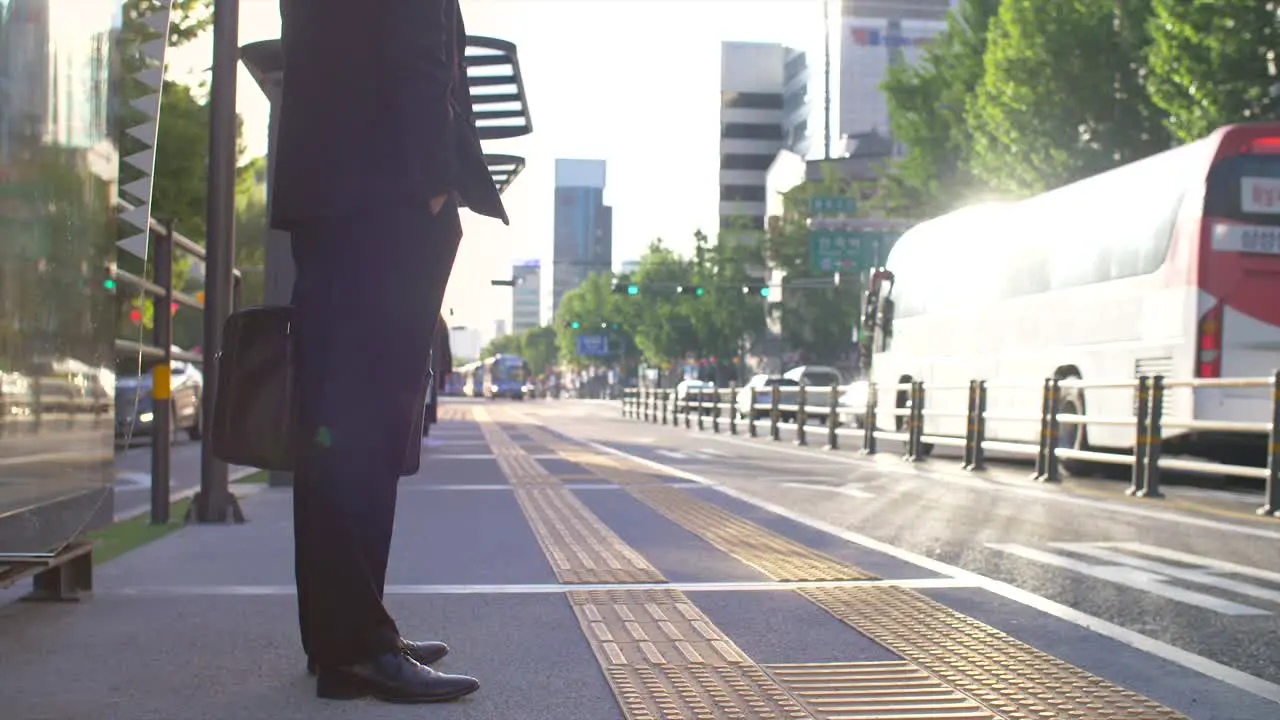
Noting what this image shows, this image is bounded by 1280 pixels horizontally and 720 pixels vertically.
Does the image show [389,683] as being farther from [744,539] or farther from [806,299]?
[806,299]

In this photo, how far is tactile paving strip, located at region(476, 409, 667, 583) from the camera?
5734 millimetres

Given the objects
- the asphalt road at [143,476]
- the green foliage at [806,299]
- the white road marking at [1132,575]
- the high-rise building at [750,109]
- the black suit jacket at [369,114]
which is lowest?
the asphalt road at [143,476]

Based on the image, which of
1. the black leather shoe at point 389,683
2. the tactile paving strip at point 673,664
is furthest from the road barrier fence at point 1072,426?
the black leather shoe at point 389,683

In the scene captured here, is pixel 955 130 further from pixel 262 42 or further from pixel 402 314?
pixel 402 314

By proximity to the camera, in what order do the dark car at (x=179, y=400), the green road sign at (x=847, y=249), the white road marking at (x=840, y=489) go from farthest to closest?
1. the green road sign at (x=847, y=249)
2. the white road marking at (x=840, y=489)
3. the dark car at (x=179, y=400)

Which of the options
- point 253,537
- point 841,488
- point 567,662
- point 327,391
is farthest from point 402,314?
point 841,488

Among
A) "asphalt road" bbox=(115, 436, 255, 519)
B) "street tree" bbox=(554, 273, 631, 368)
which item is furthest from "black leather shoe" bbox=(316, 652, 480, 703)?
"street tree" bbox=(554, 273, 631, 368)

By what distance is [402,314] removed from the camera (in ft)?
11.0

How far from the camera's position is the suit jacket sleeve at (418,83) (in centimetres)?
321

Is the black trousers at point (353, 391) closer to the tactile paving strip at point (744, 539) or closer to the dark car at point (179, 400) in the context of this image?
the tactile paving strip at point (744, 539)

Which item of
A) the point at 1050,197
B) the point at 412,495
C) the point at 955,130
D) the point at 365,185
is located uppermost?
the point at 955,130

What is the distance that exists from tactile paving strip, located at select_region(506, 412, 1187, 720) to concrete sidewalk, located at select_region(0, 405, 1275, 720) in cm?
1

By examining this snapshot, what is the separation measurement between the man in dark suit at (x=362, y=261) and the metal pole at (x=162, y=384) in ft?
14.7

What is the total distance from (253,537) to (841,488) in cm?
564
